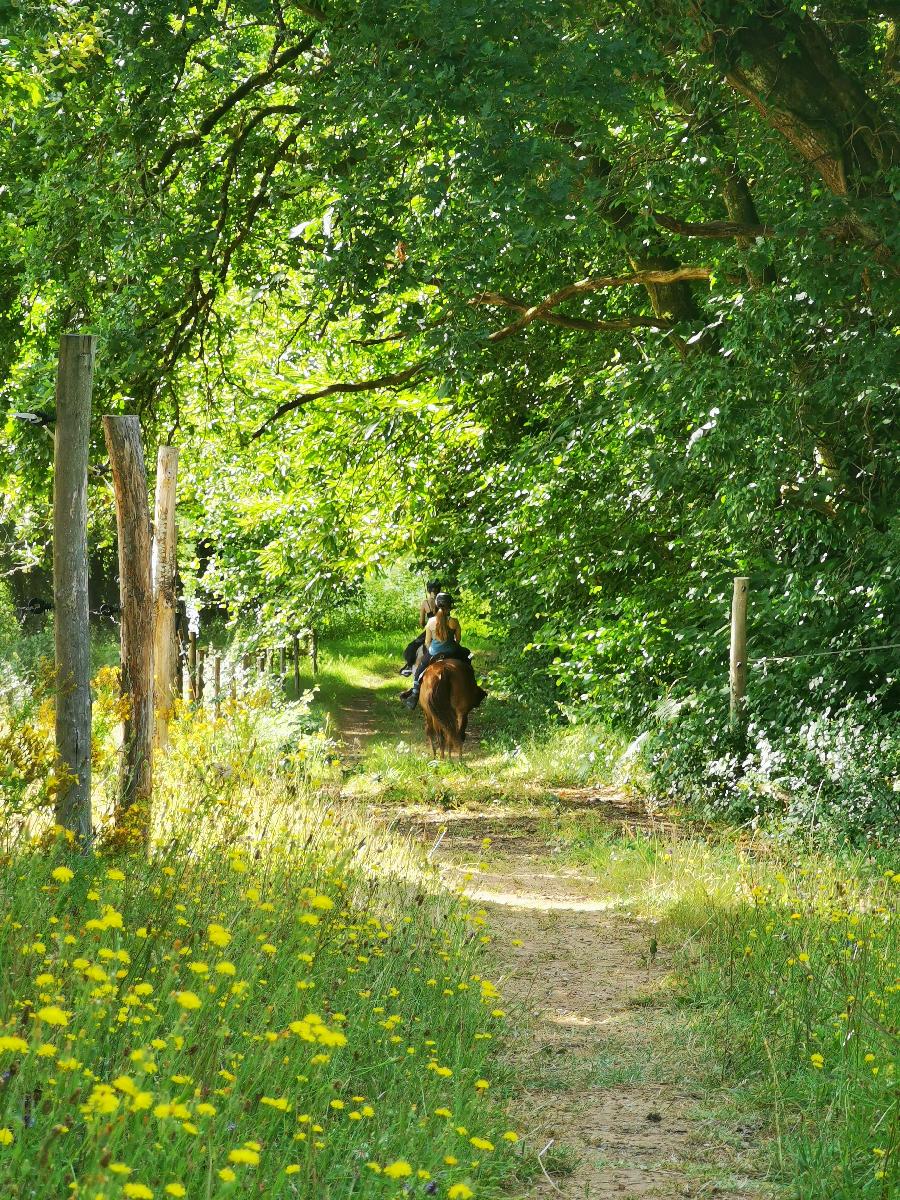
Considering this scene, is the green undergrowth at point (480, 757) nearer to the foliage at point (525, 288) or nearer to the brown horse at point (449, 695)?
the brown horse at point (449, 695)

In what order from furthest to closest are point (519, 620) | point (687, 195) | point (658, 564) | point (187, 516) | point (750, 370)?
point (187, 516)
point (519, 620)
point (658, 564)
point (687, 195)
point (750, 370)

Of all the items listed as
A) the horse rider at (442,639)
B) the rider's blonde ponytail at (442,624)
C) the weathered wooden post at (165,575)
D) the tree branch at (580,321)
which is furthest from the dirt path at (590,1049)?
the rider's blonde ponytail at (442,624)

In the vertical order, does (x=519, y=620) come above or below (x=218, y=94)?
below

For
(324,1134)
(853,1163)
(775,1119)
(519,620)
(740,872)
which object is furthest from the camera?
(519,620)

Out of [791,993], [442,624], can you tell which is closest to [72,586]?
[791,993]

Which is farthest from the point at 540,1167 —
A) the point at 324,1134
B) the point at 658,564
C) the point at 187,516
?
the point at 187,516

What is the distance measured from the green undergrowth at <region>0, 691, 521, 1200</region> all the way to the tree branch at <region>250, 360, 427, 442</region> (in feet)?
27.7

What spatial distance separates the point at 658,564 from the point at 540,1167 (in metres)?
11.0

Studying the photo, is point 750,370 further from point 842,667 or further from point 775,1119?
point 775,1119

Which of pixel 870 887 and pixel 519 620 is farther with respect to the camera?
pixel 519 620

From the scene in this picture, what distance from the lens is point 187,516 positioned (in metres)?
21.2

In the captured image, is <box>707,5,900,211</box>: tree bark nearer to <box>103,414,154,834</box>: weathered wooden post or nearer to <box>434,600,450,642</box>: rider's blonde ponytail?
<box>103,414,154,834</box>: weathered wooden post

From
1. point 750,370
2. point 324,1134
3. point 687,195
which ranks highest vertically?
point 687,195

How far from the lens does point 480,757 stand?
62.8ft
